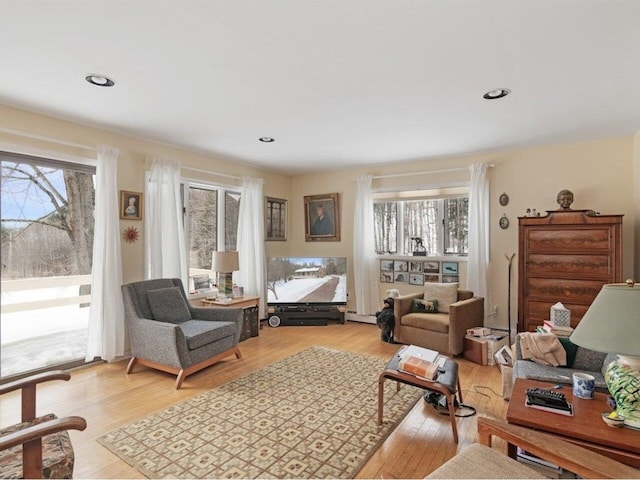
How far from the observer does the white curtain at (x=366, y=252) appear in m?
5.41

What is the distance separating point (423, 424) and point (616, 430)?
1.21 metres

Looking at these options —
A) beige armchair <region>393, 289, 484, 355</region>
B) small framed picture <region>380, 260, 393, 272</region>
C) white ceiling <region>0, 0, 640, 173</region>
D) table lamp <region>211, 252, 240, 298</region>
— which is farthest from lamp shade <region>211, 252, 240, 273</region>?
small framed picture <region>380, 260, 393, 272</region>

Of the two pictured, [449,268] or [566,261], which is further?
[449,268]

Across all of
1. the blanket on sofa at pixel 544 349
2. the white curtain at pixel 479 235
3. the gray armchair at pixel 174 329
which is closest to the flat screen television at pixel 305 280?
the gray armchair at pixel 174 329

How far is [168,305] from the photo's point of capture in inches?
145

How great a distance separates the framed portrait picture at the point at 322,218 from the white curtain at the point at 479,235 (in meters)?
2.11

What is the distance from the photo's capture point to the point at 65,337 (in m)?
3.49

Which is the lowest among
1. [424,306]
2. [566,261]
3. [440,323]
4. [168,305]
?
[440,323]

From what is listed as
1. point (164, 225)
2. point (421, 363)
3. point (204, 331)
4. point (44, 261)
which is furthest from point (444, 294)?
point (44, 261)

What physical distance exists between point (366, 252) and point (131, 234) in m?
3.22

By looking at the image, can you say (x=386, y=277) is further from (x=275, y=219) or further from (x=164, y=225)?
(x=164, y=225)

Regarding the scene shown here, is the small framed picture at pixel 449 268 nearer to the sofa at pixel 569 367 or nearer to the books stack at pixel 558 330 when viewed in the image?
the books stack at pixel 558 330

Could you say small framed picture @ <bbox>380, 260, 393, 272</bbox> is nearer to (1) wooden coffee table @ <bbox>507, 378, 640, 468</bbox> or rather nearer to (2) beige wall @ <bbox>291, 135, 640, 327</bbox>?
(2) beige wall @ <bbox>291, 135, 640, 327</bbox>

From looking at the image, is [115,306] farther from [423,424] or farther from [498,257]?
[498,257]
